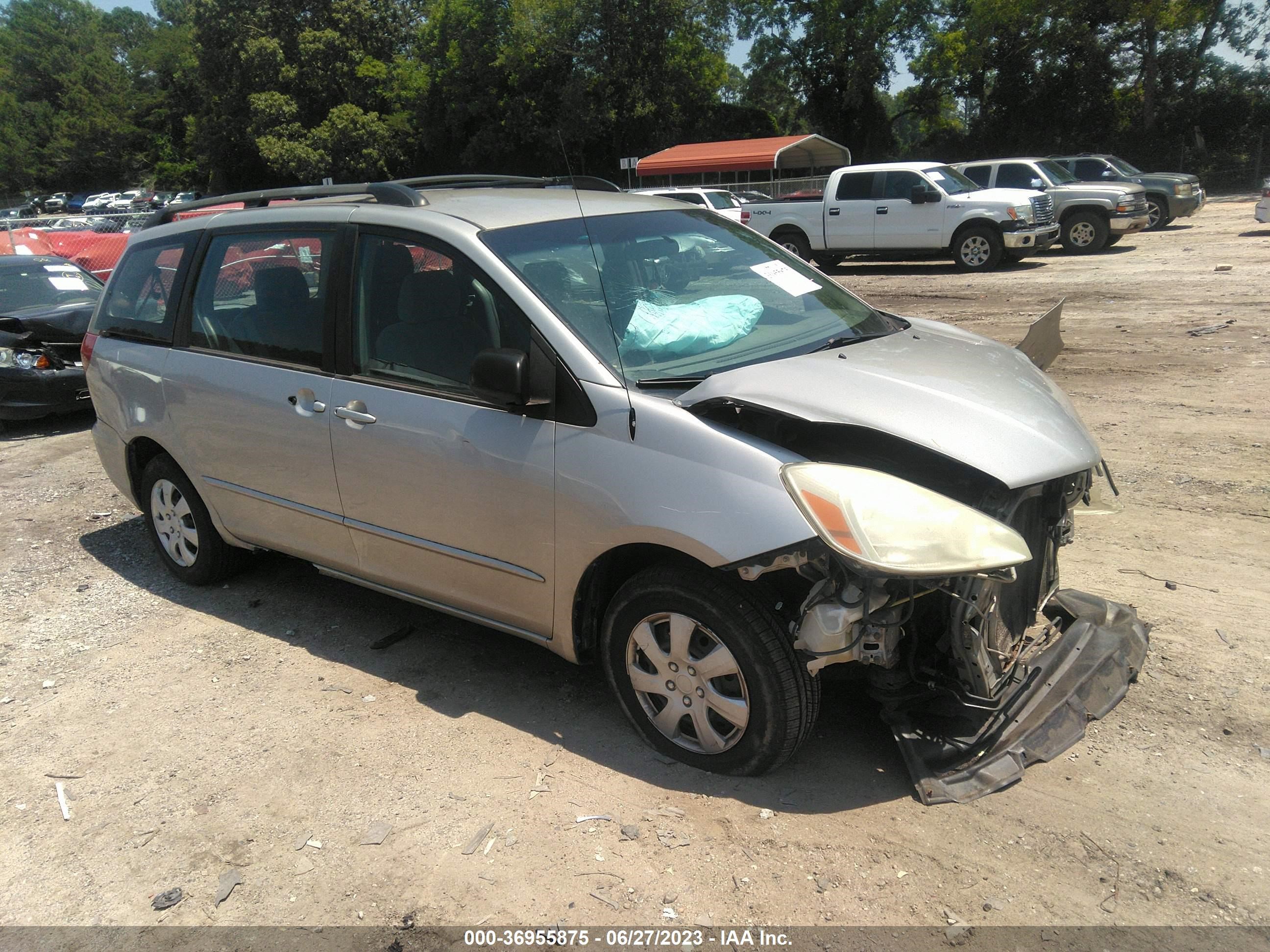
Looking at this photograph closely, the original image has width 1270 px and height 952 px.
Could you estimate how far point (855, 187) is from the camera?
61.8 feet

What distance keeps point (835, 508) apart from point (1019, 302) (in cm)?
1165

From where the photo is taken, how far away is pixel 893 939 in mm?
2596

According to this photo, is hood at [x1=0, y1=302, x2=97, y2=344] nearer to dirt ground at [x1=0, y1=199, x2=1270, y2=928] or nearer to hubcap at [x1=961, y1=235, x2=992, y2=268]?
dirt ground at [x1=0, y1=199, x2=1270, y2=928]

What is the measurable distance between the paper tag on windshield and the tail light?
3.76 m

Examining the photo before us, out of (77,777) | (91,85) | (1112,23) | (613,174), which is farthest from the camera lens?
(91,85)

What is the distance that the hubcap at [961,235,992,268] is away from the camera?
686 inches

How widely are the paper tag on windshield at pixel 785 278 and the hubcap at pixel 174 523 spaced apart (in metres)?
3.22

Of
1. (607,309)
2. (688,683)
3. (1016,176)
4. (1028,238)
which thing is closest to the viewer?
(688,683)

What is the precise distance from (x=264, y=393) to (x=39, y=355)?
236 inches

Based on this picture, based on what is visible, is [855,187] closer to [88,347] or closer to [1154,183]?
[1154,183]

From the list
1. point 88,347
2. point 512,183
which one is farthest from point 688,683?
point 88,347

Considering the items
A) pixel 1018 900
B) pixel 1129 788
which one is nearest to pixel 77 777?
pixel 1018 900

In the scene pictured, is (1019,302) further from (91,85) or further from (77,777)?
(91,85)

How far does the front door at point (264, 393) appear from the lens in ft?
A: 13.9
